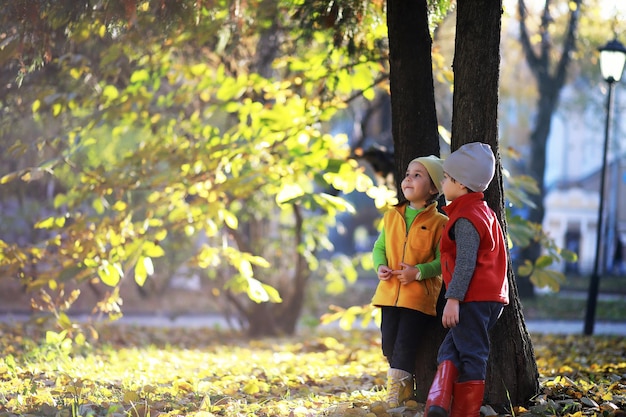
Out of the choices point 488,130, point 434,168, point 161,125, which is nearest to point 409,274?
point 434,168

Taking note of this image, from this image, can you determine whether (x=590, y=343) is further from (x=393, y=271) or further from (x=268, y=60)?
(x=393, y=271)

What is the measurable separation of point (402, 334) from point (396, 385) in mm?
301

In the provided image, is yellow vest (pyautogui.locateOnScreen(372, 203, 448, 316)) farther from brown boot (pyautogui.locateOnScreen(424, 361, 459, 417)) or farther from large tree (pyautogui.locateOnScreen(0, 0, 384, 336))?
large tree (pyautogui.locateOnScreen(0, 0, 384, 336))

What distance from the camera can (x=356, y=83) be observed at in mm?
6797

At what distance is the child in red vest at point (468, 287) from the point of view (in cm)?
383

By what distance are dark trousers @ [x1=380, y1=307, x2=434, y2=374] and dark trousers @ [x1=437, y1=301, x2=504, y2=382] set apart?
43cm

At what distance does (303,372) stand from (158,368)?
125 cm

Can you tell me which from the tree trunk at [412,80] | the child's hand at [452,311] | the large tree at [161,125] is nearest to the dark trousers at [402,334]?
the child's hand at [452,311]

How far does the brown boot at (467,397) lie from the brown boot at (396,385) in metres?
0.54

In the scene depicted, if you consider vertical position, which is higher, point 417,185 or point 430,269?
point 417,185

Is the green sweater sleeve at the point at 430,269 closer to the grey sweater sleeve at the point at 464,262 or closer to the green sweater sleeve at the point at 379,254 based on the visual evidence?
the green sweater sleeve at the point at 379,254

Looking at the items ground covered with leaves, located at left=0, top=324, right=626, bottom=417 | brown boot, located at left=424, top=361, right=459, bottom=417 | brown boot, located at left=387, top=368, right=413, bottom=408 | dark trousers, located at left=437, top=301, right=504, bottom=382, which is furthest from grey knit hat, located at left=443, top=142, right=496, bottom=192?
ground covered with leaves, located at left=0, top=324, right=626, bottom=417

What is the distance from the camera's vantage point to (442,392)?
3.80 metres

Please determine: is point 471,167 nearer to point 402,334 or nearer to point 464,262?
point 464,262
